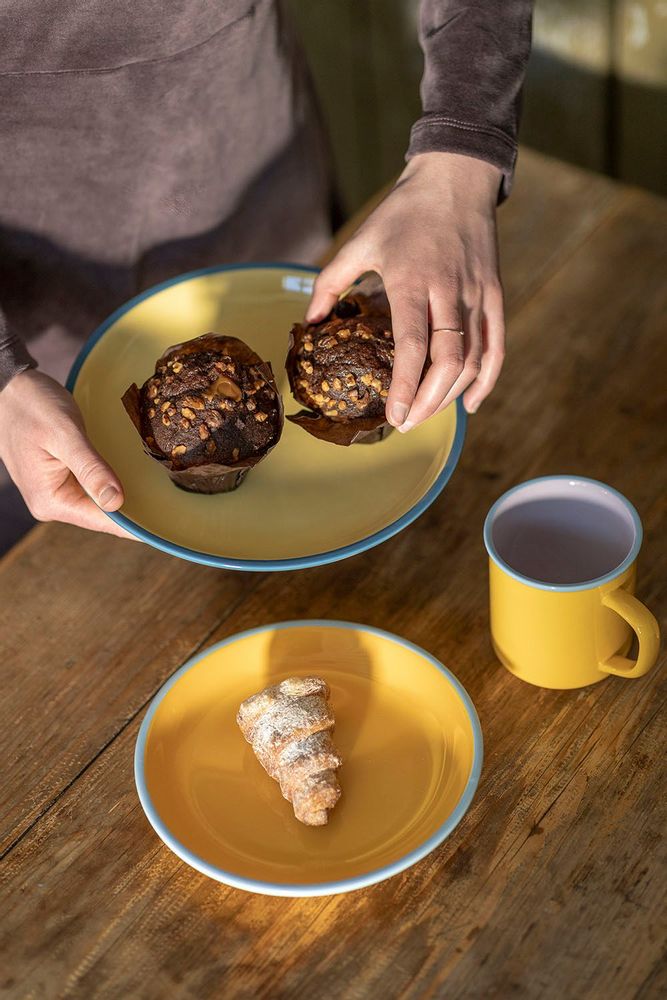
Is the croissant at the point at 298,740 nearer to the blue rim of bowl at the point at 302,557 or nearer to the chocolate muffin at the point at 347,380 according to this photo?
the blue rim of bowl at the point at 302,557

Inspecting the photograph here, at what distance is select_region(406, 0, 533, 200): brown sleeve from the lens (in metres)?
1.47

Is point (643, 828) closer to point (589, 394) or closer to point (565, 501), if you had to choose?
point (565, 501)

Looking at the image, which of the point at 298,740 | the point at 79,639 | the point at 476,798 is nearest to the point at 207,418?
the point at 79,639

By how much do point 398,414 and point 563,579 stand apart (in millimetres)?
Result: 287

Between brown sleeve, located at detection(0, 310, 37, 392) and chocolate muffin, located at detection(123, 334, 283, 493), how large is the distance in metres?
0.15

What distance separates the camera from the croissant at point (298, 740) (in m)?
1.10

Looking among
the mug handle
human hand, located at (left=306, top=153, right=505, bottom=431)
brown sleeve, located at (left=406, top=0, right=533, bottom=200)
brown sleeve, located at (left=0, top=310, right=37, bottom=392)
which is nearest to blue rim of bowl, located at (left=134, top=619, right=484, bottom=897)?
the mug handle

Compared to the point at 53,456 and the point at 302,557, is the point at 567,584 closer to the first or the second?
the point at 302,557

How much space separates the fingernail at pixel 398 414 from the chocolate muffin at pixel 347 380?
0.52 feet

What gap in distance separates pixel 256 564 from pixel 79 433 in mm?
278

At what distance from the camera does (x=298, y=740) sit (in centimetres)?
113

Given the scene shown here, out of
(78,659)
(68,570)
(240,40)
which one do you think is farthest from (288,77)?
A: (78,659)

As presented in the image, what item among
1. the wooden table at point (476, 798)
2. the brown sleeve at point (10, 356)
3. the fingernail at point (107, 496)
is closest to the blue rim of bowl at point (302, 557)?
the fingernail at point (107, 496)

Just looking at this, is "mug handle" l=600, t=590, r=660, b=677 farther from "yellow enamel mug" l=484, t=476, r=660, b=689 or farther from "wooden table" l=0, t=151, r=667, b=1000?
"wooden table" l=0, t=151, r=667, b=1000
